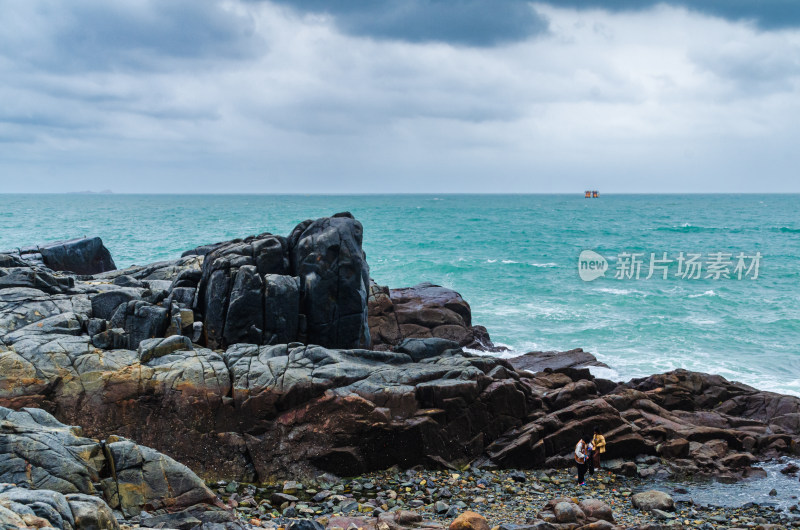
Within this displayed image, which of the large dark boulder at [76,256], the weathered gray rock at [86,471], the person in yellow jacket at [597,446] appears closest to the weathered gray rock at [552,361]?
the person in yellow jacket at [597,446]

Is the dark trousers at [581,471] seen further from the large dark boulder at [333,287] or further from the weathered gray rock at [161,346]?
the weathered gray rock at [161,346]

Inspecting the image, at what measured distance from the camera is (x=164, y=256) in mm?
74062

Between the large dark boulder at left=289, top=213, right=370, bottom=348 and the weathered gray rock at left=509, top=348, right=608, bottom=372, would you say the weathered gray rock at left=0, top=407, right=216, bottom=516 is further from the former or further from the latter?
the weathered gray rock at left=509, top=348, right=608, bottom=372

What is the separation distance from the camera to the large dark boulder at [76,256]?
39.2m

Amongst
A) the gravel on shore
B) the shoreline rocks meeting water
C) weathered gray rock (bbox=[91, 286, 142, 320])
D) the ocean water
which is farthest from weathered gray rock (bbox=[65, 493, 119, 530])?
the ocean water

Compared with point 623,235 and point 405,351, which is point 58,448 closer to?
point 405,351

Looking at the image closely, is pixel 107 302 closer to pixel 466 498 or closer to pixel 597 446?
pixel 466 498

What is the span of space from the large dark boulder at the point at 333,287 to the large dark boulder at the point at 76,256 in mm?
21028

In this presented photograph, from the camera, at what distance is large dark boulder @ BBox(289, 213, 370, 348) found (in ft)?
86.3

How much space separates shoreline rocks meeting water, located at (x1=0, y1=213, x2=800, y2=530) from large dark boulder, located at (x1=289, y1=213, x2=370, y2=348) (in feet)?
0.22

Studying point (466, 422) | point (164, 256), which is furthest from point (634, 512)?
point (164, 256)

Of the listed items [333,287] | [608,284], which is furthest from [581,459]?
[608,284]

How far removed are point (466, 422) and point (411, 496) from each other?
3919 mm

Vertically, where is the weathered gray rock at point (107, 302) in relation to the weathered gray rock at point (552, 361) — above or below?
above
